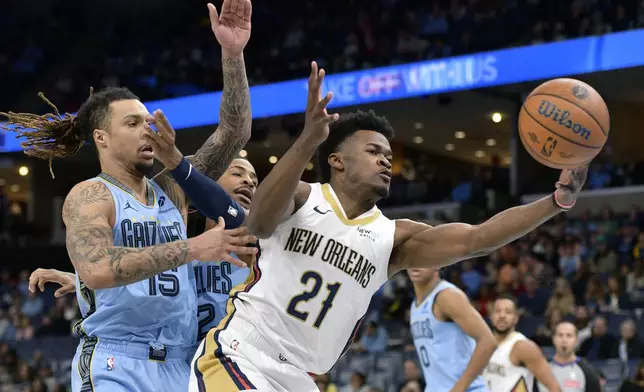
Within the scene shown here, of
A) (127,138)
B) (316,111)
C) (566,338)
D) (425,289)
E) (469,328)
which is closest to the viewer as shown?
(316,111)

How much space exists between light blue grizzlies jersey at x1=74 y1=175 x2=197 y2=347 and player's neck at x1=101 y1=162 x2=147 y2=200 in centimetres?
5

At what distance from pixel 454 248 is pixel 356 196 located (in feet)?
1.53

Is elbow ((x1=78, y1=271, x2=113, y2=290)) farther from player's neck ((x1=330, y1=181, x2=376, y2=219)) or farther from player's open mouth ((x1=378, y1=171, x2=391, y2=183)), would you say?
player's open mouth ((x1=378, y1=171, x2=391, y2=183))

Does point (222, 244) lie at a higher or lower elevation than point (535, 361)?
higher

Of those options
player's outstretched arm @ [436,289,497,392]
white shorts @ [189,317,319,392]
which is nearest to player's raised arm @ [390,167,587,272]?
white shorts @ [189,317,319,392]

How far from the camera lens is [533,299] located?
1310 centimetres

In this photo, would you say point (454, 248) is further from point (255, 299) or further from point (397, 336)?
point (397, 336)

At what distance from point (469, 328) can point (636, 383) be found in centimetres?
333

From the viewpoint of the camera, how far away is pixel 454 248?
423 cm

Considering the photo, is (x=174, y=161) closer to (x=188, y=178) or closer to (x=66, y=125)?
(x=188, y=178)

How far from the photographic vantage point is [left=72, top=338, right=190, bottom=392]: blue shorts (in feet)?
13.4

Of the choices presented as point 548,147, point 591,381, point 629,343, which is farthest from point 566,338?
point 548,147

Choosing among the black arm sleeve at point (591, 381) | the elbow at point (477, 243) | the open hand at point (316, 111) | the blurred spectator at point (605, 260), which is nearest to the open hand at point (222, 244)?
the open hand at point (316, 111)

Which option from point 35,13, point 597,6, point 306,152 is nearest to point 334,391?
point 306,152
